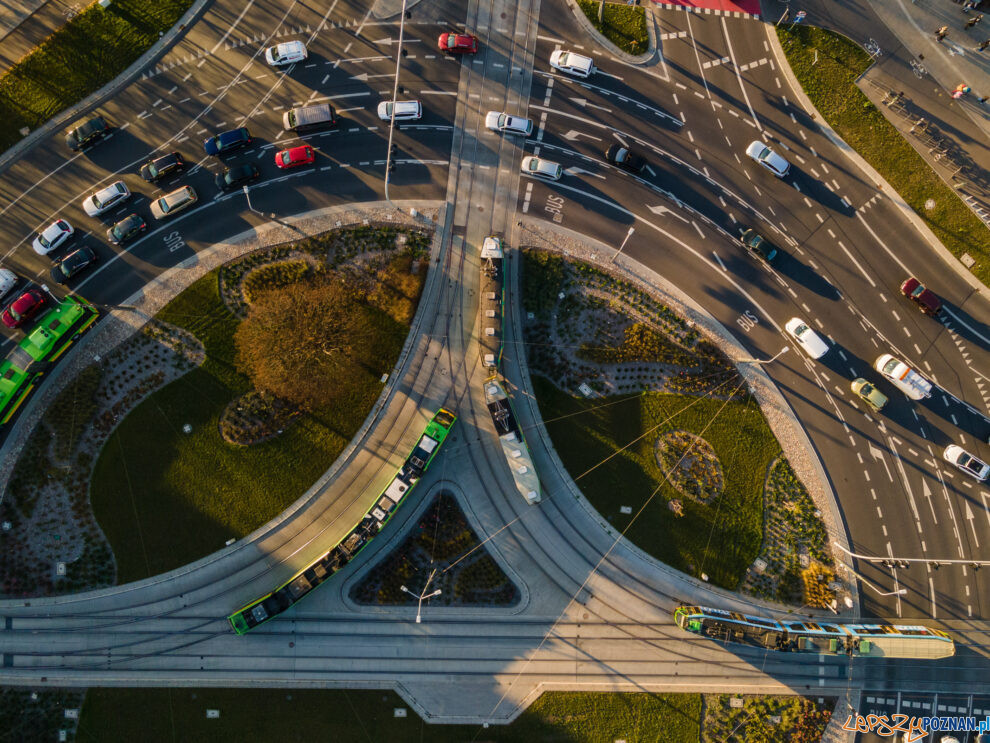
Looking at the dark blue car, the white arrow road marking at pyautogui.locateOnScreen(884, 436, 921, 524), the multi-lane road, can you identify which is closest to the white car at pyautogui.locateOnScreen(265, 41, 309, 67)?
the multi-lane road

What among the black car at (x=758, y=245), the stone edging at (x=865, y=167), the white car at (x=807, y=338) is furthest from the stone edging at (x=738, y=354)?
the stone edging at (x=865, y=167)

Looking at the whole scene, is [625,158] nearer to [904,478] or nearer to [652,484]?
[652,484]

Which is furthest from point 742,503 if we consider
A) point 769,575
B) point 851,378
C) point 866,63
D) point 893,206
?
point 866,63

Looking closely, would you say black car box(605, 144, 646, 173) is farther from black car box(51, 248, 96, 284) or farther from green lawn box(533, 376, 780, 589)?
black car box(51, 248, 96, 284)

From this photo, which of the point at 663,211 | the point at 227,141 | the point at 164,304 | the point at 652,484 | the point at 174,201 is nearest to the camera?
the point at 174,201

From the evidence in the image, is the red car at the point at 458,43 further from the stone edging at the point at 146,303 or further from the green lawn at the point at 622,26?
the stone edging at the point at 146,303

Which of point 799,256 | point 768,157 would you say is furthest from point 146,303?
point 799,256
